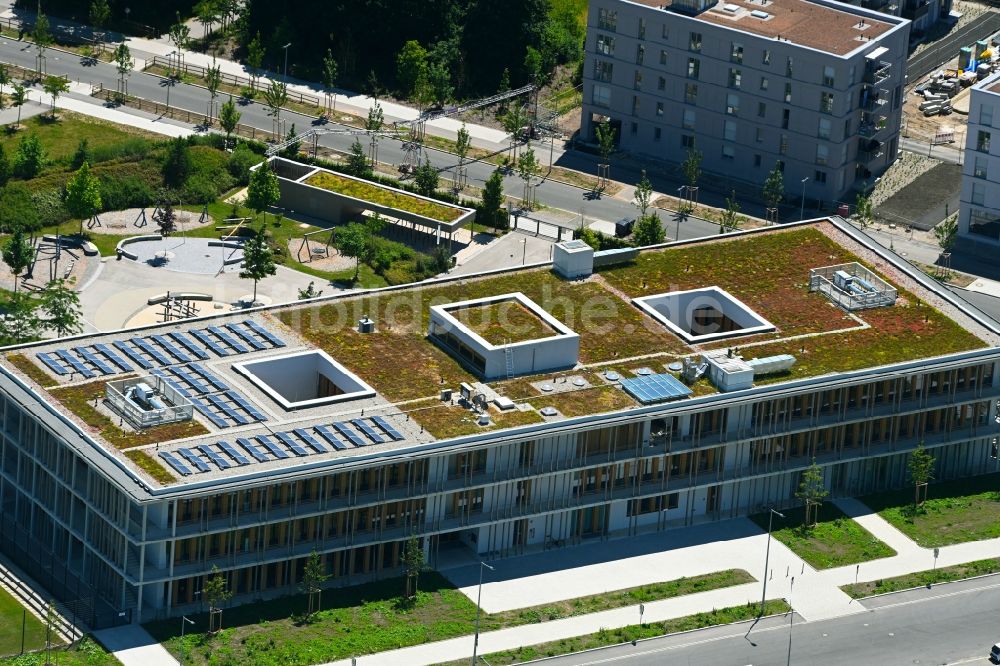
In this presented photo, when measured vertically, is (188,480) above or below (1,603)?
above

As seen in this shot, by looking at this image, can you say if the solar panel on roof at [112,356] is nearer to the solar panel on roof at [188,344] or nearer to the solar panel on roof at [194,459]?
the solar panel on roof at [188,344]

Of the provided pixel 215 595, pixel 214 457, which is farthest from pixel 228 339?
pixel 215 595

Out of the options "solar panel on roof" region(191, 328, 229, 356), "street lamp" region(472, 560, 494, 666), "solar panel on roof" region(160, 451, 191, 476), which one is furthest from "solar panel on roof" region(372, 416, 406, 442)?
"solar panel on roof" region(160, 451, 191, 476)

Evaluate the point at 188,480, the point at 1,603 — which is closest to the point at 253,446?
the point at 188,480

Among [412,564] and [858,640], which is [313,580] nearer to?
[412,564]

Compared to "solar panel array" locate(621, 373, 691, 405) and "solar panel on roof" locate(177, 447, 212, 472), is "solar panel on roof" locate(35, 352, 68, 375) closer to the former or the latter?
"solar panel on roof" locate(177, 447, 212, 472)

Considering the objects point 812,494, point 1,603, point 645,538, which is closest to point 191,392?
point 1,603

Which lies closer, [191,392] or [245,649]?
[245,649]

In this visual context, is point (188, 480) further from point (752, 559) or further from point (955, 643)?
point (955, 643)
